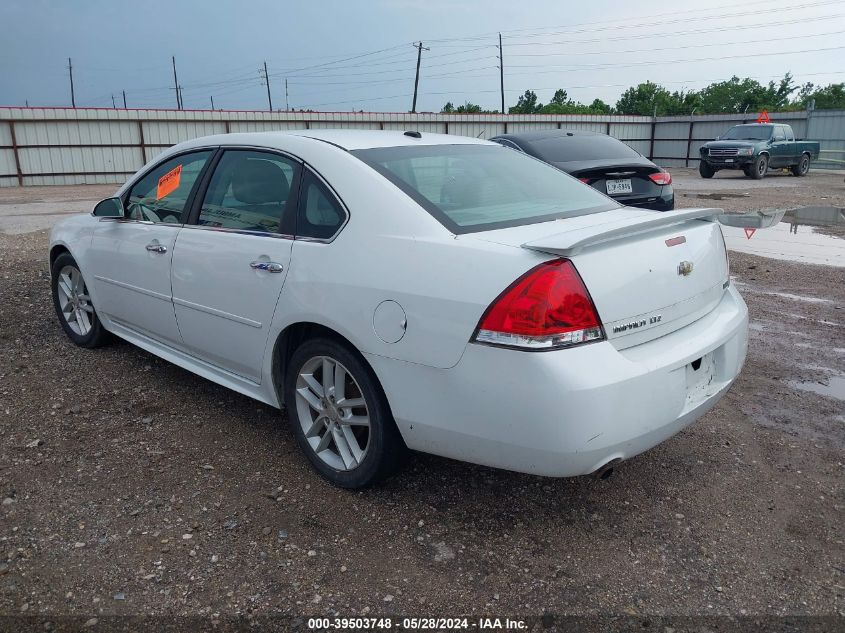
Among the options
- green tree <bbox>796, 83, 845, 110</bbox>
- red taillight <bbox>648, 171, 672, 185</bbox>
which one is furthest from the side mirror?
green tree <bbox>796, 83, 845, 110</bbox>

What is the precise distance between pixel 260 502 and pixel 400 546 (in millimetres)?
711

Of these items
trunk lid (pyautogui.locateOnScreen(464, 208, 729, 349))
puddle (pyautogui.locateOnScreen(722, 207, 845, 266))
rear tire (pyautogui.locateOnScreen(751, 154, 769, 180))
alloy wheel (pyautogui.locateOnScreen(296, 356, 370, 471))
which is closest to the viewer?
trunk lid (pyautogui.locateOnScreen(464, 208, 729, 349))

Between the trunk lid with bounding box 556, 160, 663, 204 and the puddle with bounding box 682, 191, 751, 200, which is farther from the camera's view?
the puddle with bounding box 682, 191, 751, 200

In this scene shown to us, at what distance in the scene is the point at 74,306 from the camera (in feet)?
17.1

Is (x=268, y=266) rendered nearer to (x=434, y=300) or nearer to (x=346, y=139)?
(x=346, y=139)

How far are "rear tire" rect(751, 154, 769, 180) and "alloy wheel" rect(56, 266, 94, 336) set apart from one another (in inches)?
895

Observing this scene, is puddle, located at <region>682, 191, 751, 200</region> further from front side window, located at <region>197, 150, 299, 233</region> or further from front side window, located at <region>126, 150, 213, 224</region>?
front side window, located at <region>197, 150, 299, 233</region>

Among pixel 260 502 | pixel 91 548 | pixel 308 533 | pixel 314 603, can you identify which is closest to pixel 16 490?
pixel 91 548

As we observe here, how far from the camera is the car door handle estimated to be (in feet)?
10.5

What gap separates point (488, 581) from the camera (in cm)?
257

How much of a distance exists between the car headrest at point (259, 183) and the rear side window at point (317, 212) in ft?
0.50

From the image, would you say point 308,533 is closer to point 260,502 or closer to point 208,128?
point 260,502

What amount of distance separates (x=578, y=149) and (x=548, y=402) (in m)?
6.38

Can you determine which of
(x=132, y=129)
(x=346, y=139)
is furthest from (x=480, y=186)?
(x=132, y=129)
